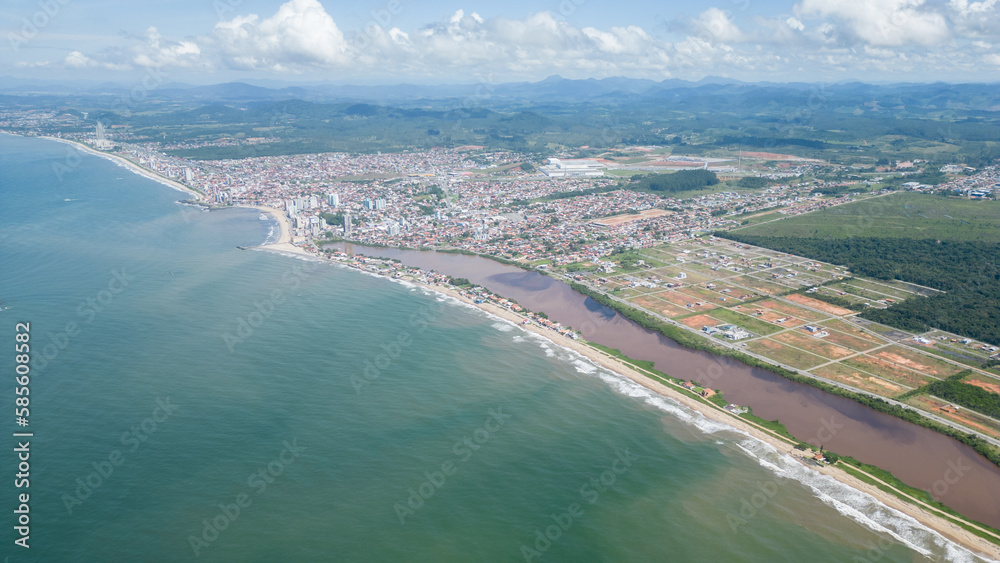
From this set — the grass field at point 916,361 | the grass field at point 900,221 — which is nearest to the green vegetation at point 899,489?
the grass field at point 916,361

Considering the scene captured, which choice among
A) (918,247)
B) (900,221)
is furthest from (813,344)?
(900,221)

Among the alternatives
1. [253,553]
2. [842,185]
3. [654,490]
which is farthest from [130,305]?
[842,185]

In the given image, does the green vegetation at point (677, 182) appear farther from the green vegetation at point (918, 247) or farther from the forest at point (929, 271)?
the forest at point (929, 271)

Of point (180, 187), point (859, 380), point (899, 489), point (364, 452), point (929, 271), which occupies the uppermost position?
point (180, 187)

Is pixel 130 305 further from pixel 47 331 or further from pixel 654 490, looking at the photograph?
pixel 654 490

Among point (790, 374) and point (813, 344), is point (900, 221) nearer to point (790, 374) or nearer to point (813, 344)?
point (813, 344)


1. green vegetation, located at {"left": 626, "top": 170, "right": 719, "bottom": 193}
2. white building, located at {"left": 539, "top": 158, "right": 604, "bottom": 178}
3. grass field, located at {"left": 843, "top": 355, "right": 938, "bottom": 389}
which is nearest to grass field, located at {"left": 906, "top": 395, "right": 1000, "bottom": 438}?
grass field, located at {"left": 843, "top": 355, "right": 938, "bottom": 389}

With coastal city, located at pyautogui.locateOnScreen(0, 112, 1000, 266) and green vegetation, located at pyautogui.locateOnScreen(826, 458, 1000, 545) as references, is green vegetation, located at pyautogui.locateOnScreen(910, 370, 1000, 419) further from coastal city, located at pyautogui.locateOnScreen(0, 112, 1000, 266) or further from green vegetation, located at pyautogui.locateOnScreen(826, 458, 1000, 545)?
coastal city, located at pyautogui.locateOnScreen(0, 112, 1000, 266)
